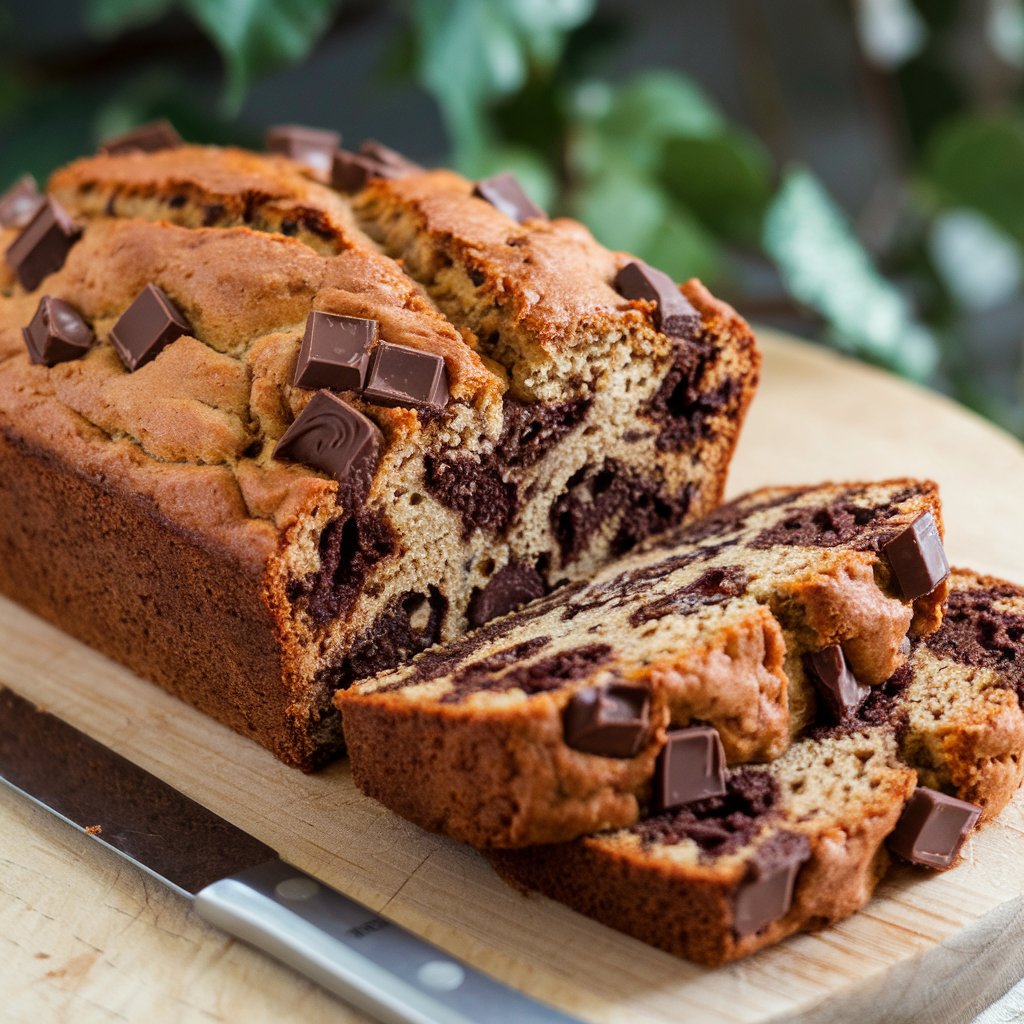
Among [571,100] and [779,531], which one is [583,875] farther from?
[571,100]

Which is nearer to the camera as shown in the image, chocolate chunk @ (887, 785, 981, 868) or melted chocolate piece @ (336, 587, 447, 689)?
chocolate chunk @ (887, 785, 981, 868)

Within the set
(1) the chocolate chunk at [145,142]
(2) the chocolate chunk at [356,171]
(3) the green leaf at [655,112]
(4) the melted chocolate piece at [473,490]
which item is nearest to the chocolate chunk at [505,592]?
(4) the melted chocolate piece at [473,490]

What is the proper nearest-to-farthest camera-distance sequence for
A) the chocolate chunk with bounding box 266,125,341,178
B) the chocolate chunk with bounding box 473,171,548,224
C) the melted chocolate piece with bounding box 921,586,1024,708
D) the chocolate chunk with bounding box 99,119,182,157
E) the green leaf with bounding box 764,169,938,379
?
the melted chocolate piece with bounding box 921,586,1024,708
the chocolate chunk with bounding box 473,171,548,224
the chocolate chunk with bounding box 266,125,341,178
the chocolate chunk with bounding box 99,119,182,157
the green leaf with bounding box 764,169,938,379

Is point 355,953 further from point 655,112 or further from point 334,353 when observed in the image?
point 655,112

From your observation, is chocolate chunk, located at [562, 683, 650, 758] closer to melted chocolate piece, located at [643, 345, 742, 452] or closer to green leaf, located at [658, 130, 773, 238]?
melted chocolate piece, located at [643, 345, 742, 452]

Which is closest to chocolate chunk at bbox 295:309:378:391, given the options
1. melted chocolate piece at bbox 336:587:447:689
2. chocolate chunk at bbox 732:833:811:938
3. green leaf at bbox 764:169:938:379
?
melted chocolate piece at bbox 336:587:447:689

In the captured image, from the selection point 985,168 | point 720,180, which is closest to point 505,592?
point 720,180

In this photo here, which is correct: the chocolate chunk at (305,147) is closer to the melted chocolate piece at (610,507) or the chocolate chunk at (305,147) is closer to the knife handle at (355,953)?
the melted chocolate piece at (610,507)
